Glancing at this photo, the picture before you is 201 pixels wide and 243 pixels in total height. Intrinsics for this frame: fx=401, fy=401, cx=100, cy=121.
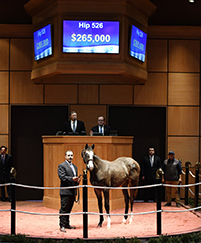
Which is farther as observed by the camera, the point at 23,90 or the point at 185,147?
the point at 185,147

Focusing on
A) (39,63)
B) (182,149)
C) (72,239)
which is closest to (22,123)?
(39,63)

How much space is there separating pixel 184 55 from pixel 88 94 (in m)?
3.22

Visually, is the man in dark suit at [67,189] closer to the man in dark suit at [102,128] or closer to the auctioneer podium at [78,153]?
the auctioneer podium at [78,153]

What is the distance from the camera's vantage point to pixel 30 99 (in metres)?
12.2

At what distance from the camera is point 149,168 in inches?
453

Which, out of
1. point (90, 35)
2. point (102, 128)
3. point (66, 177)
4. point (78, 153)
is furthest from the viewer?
point (102, 128)

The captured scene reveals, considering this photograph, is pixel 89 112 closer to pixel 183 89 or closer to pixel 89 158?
pixel 183 89

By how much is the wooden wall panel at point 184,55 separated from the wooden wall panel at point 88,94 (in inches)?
96.4

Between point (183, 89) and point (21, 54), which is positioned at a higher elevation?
point (21, 54)

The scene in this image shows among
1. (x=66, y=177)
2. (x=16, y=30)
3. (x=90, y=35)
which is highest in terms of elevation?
(x=16, y=30)

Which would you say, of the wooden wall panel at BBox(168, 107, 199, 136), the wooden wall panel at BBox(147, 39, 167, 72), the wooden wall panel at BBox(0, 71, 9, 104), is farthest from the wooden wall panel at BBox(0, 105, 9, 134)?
the wooden wall panel at BBox(168, 107, 199, 136)

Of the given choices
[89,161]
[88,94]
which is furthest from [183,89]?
[89,161]

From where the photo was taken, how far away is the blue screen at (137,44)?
10.5m

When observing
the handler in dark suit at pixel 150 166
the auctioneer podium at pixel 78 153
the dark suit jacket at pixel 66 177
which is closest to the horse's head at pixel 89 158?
the dark suit jacket at pixel 66 177
